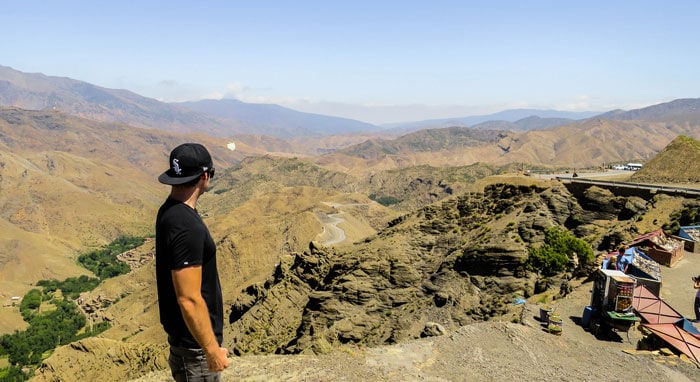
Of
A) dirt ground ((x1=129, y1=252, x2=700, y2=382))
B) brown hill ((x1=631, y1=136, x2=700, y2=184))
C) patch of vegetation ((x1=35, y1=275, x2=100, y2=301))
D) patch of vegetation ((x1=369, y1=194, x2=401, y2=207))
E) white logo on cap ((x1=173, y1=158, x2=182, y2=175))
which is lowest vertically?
patch of vegetation ((x1=35, y1=275, x2=100, y2=301))

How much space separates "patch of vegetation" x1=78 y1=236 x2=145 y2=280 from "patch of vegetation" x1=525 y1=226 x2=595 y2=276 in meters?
91.4

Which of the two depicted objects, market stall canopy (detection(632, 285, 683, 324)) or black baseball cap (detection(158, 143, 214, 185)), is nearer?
black baseball cap (detection(158, 143, 214, 185))

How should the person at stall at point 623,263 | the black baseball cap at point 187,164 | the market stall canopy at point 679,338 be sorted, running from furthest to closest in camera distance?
the person at stall at point 623,263 → the market stall canopy at point 679,338 → the black baseball cap at point 187,164

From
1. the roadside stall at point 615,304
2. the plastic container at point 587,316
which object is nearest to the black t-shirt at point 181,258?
the roadside stall at point 615,304

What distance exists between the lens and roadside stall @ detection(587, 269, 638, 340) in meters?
13.8

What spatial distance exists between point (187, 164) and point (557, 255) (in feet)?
71.9

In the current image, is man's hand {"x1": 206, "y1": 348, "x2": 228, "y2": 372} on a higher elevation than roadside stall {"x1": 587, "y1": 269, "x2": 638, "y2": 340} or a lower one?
higher

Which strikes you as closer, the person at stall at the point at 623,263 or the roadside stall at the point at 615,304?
the roadside stall at the point at 615,304

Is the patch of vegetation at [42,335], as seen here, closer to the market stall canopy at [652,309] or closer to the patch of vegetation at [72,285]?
the patch of vegetation at [72,285]

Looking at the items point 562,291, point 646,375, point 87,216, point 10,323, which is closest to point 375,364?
point 646,375

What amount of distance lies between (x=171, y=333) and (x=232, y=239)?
2351 inches

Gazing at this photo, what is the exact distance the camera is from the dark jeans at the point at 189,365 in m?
3.93

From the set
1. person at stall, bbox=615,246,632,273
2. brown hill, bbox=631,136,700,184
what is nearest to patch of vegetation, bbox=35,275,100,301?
person at stall, bbox=615,246,632,273

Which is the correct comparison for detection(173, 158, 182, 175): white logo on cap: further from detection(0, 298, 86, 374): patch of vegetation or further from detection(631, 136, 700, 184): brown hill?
detection(0, 298, 86, 374): patch of vegetation
